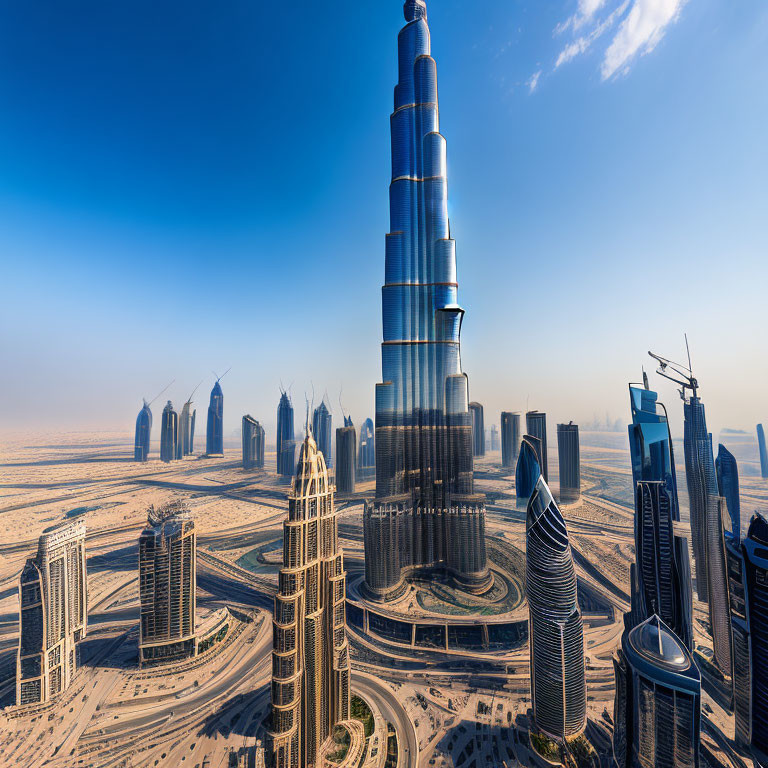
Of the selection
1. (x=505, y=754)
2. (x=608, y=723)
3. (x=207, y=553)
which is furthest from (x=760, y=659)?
(x=207, y=553)

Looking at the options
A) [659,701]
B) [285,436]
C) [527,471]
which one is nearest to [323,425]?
[285,436]

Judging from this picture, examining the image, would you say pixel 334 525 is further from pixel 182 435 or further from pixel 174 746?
pixel 182 435

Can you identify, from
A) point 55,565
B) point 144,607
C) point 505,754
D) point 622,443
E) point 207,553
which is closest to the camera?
point 505,754

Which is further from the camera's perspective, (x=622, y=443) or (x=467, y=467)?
(x=622, y=443)

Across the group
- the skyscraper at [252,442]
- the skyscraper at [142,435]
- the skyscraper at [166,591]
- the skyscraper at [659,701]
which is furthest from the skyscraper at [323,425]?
the skyscraper at [659,701]

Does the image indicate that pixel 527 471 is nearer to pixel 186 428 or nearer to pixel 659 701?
pixel 659 701

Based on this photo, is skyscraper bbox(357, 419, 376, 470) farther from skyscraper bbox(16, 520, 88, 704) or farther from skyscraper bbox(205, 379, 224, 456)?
skyscraper bbox(16, 520, 88, 704)

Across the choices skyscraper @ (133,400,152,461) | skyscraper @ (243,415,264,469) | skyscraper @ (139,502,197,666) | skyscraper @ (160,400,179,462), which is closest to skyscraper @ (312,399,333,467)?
skyscraper @ (243,415,264,469)
